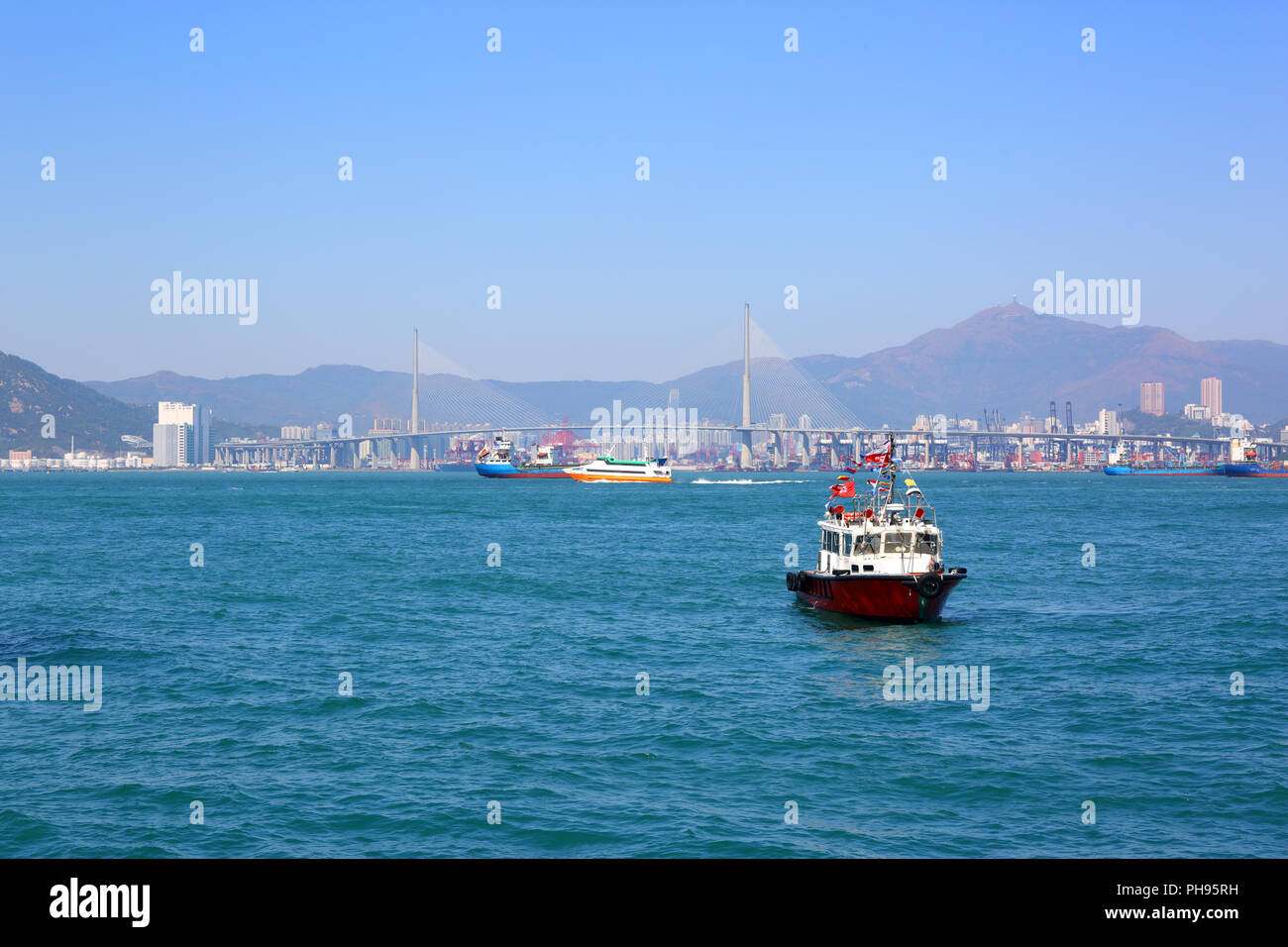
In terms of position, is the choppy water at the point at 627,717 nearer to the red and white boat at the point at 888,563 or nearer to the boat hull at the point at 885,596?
the boat hull at the point at 885,596

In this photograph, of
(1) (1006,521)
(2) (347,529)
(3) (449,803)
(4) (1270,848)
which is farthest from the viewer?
(1) (1006,521)

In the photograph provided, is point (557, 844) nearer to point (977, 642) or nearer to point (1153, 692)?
point (1153, 692)

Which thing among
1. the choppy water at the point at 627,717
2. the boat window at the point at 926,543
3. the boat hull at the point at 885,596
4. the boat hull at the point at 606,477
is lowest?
the choppy water at the point at 627,717

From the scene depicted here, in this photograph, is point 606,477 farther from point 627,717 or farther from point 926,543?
point 627,717

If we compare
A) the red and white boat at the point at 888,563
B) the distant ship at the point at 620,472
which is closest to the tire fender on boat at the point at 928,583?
the red and white boat at the point at 888,563

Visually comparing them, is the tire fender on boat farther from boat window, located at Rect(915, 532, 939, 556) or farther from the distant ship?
the distant ship

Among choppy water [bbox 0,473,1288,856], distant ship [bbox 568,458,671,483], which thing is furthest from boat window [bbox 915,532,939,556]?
distant ship [bbox 568,458,671,483]
